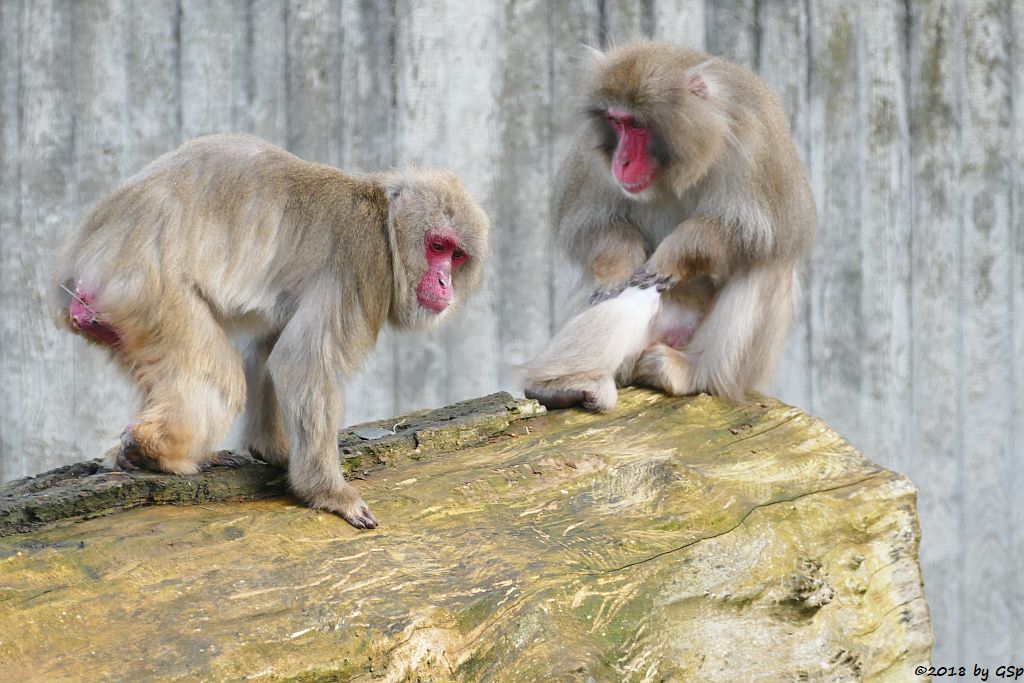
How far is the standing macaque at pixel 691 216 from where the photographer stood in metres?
6.15

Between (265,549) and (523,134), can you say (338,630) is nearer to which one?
(265,549)

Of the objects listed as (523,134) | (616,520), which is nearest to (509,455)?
(616,520)

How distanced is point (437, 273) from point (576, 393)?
1.17 meters

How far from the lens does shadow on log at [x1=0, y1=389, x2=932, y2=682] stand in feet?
12.4

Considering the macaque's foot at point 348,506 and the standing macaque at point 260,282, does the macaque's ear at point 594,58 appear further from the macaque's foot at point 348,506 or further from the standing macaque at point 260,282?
the macaque's foot at point 348,506

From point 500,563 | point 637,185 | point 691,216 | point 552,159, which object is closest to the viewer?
point 500,563

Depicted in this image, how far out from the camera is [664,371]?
6238mm

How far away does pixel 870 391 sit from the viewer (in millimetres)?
7402

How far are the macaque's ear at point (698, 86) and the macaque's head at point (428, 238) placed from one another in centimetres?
166

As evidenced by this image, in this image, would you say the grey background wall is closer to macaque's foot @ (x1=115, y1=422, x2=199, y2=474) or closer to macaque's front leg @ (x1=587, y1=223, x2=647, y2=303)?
macaque's front leg @ (x1=587, y1=223, x2=647, y2=303)

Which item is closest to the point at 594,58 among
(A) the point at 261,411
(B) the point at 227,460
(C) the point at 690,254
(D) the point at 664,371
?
(C) the point at 690,254

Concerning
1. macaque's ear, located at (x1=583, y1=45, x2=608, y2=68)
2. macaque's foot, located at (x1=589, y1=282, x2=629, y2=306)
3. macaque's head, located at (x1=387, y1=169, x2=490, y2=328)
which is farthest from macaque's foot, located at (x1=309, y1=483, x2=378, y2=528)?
macaque's ear, located at (x1=583, y1=45, x2=608, y2=68)

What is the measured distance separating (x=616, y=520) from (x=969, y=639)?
3.56 meters

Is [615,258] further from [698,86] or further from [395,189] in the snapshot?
[395,189]
